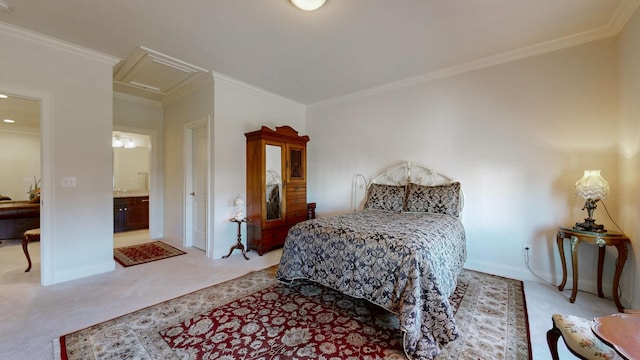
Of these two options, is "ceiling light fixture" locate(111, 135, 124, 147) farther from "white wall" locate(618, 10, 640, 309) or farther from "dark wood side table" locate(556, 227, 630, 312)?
"white wall" locate(618, 10, 640, 309)

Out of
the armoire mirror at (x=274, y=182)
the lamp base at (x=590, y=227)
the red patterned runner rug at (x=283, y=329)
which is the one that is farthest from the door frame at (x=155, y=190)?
the lamp base at (x=590, y=227)

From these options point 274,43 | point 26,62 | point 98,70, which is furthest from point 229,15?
point 26,62

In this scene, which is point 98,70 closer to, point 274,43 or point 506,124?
point 274,43

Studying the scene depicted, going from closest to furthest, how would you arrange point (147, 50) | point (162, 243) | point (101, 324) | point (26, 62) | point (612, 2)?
point (101, 324) < point (612, 2) < point (26, 62) < point (147, 50) < point (162, 243)

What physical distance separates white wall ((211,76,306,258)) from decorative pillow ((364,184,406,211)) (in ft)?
6.60

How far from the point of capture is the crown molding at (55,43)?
252cm

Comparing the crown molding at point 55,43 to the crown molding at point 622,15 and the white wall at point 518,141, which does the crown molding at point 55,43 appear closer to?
the white wall at point 518,141

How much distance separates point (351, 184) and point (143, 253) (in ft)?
11.5

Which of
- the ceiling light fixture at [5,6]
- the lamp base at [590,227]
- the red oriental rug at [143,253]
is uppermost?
the ceiling light fixture at [5,6]

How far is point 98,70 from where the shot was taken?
3090mm

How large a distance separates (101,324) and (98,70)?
9.56 ft

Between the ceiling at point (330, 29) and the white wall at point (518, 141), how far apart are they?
287 millimetres

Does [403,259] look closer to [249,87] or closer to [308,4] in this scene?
[308,4]

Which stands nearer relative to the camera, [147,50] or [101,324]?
[101,324]
